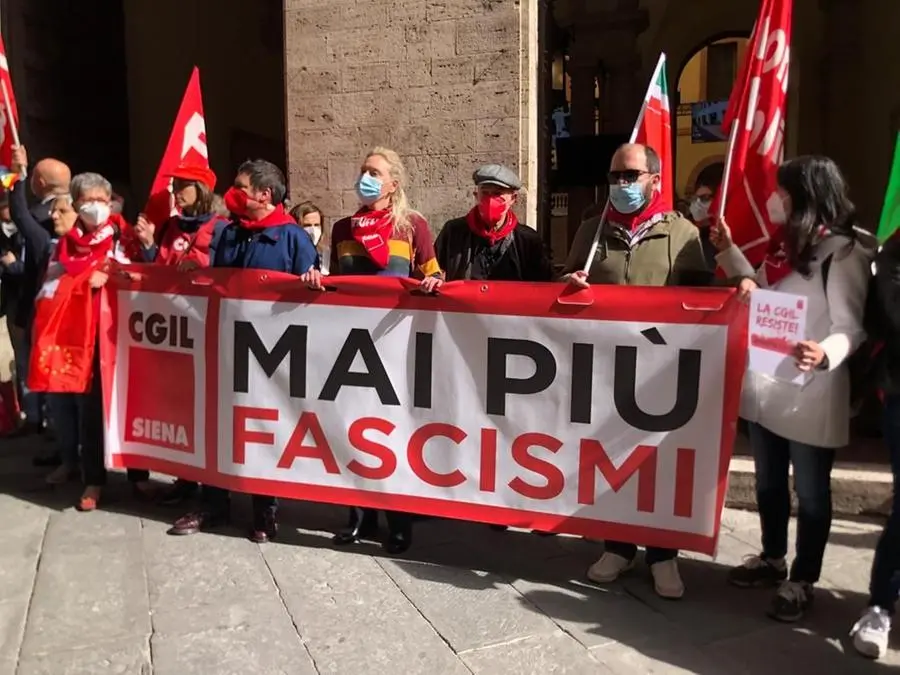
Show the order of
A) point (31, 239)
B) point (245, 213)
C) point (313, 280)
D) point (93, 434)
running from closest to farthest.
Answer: point (313, 280) < point (245, 213) < point (93, 434) < point (31, 239)

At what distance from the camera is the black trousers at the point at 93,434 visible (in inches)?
185

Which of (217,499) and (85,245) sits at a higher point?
(85,245)

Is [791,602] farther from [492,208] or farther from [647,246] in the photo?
[492,208]

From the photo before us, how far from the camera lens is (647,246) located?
3658mm

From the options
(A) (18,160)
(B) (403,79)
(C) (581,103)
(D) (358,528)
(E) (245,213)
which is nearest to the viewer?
(E) (245,213)

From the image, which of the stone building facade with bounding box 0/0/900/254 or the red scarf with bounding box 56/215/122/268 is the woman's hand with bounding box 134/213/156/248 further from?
the stone building facade with bounding box 0/0/900/254

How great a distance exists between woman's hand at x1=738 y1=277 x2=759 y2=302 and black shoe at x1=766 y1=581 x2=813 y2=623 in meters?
1.20

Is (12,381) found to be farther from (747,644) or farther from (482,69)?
(747,644)

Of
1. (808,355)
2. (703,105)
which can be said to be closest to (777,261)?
(808,355)

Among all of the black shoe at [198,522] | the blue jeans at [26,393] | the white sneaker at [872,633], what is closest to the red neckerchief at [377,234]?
the black shoe at [198,522]

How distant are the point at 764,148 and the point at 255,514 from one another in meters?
3.00

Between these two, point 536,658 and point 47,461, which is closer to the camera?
point 536,658

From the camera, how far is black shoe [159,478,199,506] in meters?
4.80

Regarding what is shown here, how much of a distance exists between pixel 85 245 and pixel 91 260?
0.29 ft
